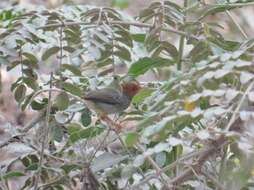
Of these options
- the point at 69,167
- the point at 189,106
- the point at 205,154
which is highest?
the point at 189,106

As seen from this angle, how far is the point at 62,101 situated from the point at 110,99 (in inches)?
11.3

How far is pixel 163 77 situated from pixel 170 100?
10.9 feet

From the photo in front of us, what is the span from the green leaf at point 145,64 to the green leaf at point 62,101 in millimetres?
210

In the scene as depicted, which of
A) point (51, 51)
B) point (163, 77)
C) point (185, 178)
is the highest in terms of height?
point (51, 51)

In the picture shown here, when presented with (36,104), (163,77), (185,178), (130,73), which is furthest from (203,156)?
(163,77)

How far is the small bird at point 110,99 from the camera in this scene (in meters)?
2.13

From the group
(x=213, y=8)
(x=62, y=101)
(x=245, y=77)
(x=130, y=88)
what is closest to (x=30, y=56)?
(x=62, y=101)

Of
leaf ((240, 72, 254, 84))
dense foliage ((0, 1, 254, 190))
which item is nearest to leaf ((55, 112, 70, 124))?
dense foliage ((0, 1, 254, 190))

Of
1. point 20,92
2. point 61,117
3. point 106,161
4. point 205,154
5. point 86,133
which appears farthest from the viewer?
point 20,92

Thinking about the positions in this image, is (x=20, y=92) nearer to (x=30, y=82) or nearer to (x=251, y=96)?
(x=30, y=82)

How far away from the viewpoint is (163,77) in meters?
4.80

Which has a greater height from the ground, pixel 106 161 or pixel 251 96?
pixel 251 96

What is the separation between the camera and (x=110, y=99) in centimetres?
220

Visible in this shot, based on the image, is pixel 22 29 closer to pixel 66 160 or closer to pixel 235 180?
pixel 66 160
